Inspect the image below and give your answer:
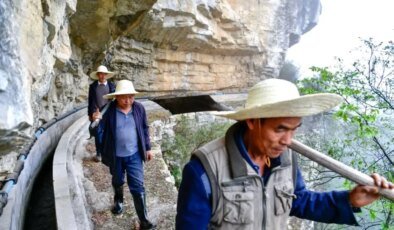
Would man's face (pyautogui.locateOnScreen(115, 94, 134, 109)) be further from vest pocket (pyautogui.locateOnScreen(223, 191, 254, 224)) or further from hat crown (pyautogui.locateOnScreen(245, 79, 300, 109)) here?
vest pocket (pyautogui.locateOnScreen(223, 191, 254, 224))

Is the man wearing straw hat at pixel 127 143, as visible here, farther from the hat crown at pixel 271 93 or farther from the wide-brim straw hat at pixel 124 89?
the hat crown at pixel 271 93

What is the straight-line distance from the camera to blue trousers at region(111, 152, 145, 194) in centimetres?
393

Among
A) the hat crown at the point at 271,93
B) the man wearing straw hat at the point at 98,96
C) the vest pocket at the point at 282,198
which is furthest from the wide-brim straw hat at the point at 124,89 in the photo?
the vest pocket at the point at 282,198

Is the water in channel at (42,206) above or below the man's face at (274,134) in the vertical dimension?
below

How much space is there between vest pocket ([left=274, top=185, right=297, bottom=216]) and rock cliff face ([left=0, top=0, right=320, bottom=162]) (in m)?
1.36

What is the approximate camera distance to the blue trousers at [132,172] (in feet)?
12.9

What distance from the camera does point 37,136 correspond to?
5520mm

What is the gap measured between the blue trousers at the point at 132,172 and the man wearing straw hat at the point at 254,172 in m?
2.31

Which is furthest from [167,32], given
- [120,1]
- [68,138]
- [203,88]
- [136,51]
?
[68,138]

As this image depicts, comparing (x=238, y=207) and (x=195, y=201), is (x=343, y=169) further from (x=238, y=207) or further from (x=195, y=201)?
(x=195, y=201)

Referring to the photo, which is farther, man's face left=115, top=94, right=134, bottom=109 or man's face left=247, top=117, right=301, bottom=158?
man's face left=115, top=94, right=134, bottom=109

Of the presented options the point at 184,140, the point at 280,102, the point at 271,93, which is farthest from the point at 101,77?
the point at 280,102

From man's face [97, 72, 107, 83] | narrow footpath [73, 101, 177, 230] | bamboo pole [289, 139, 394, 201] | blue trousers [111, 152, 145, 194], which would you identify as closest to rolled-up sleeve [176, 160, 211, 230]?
bamboo pole [289, 139, 394, 201]

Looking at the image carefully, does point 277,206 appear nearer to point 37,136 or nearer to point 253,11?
point 37,136
